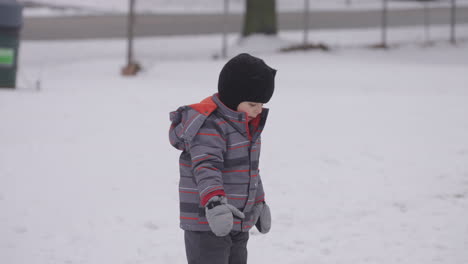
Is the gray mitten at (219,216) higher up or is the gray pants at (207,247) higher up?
the gray mitten at (219,216)

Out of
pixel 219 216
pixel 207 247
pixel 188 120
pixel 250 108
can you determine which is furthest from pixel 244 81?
pixel 207 247

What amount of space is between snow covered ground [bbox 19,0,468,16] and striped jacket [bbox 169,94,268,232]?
22604 millimetres

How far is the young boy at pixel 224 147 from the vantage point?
2.33m

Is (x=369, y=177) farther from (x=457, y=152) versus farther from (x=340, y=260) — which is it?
(x=340, y=260)

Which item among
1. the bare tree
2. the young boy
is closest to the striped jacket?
the young boy

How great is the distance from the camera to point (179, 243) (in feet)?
12.3

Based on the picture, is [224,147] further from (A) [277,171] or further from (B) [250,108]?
(A) [277,171]

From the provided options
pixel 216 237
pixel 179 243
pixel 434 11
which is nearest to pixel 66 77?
pixel 179 243

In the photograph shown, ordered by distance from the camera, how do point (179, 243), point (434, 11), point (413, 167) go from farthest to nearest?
point (434, 11)
point (413, 167)
point (179, 243)

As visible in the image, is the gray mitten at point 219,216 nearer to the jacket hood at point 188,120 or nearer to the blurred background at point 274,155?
the jacket hood at point 188,120

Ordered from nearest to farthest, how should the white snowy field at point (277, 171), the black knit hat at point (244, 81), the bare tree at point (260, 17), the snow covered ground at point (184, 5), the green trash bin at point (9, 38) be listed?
1. the black knit hat at point (244, 81)
2. the white snowy field at point (277, 171)
3. the green trash bin at point (9, 38)
4. the bare tree at point (260, 17)
5. the snow covered ground at point (184, 5)

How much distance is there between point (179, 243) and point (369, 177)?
2133 mm

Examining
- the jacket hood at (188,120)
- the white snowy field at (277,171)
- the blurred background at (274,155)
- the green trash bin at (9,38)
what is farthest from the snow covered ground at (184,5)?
the jacket hood at (188,120)

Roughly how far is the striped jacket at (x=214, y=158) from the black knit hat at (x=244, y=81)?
0.06 metres
